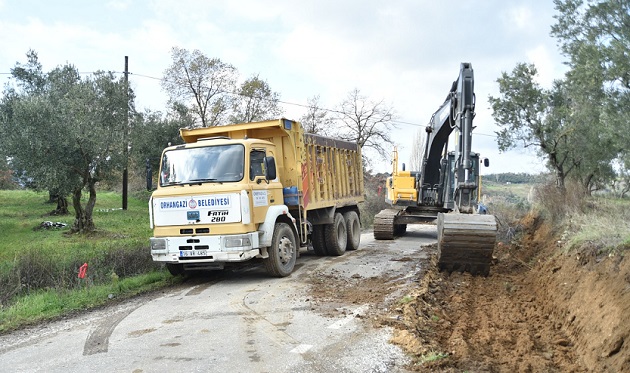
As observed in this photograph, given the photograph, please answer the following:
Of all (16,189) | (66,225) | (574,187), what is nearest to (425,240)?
(574,187)

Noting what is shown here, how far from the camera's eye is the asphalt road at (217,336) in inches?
216

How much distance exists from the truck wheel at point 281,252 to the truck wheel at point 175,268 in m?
1.81

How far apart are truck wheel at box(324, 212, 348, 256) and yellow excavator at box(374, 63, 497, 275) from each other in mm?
2982

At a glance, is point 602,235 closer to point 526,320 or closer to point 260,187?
point 526,320

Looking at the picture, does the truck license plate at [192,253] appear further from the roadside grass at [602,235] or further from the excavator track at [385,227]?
the excavator track at [385,227]

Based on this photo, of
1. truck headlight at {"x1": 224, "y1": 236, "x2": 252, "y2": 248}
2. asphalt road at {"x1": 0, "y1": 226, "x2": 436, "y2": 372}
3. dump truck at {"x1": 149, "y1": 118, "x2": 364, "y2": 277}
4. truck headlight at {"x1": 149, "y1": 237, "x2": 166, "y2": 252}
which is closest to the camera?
asphalt road at {"x1": 0, "y1": 226, "x2": 436, "y2": 372}

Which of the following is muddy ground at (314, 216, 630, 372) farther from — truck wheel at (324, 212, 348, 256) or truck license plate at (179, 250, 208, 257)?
truck wheel at (324, 212, 348, 256)

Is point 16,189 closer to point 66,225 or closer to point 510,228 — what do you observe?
point 66,225

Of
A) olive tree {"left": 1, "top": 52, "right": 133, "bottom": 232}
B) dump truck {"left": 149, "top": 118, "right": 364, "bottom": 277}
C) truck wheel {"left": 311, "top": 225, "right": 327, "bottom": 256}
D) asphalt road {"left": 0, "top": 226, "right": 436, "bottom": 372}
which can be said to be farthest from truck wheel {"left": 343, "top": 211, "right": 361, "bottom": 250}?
olive tree {"left": 1, "top": 52, "right": 133, "bottom": 232}

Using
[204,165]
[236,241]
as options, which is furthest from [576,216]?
[204,165]

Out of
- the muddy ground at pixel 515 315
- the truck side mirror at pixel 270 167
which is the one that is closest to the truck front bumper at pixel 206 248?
the truck side mirror at pixel 270 167

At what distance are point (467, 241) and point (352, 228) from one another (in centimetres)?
610

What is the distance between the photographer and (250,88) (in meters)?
38.6

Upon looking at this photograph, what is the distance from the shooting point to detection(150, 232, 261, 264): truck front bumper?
9.28 meters
